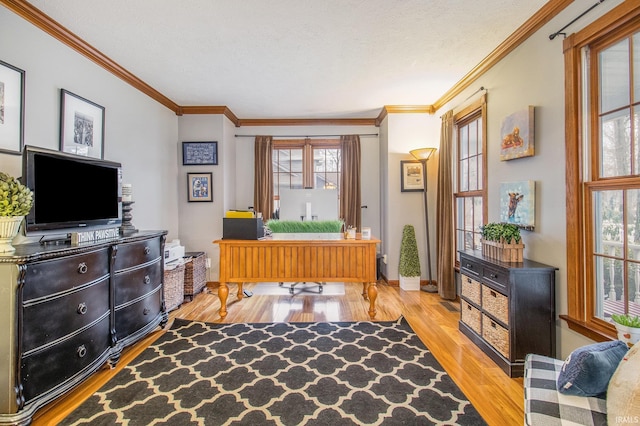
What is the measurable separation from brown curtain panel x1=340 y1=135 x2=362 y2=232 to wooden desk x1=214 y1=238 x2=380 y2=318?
1789 millimetres

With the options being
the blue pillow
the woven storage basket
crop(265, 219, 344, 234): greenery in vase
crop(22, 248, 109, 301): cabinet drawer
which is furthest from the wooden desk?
the blue pillow

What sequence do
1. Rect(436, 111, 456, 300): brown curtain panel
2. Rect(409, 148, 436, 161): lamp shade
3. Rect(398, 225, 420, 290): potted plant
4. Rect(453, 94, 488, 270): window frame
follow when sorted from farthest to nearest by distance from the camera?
Rect(398, 225, 420, 290): potted plant
Rect(409, 148, 436, 161): lamp shade
Rect(436, 111, 456, 300): brown curtain panel
Rect(453, 94, 488, 270): window frame

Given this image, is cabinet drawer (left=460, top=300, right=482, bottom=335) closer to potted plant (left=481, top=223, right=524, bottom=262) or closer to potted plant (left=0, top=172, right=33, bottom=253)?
potted plant (left=481, top=223, right=524, bottom=262)

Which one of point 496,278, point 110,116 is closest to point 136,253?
point 110,116

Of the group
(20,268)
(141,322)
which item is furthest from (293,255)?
(20,268)

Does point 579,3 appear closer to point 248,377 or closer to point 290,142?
point 248,377

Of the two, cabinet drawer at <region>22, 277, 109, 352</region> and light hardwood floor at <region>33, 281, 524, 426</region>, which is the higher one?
cabinet drawer at <region>22, 277, 109, 352</region>

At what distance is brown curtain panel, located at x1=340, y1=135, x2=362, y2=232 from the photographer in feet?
15.9

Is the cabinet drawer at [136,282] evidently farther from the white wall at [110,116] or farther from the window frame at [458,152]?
the window frame at [458,152]

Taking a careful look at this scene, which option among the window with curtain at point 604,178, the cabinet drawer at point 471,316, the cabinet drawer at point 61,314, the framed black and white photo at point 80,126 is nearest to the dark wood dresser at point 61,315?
the cabinet drawer at point 61,314

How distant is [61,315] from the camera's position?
1.74 m

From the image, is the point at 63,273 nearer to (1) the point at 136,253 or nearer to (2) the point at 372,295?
(1) the point at 136,253

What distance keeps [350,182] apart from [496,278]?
9.70 ft

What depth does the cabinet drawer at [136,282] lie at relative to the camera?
7.45 feet
